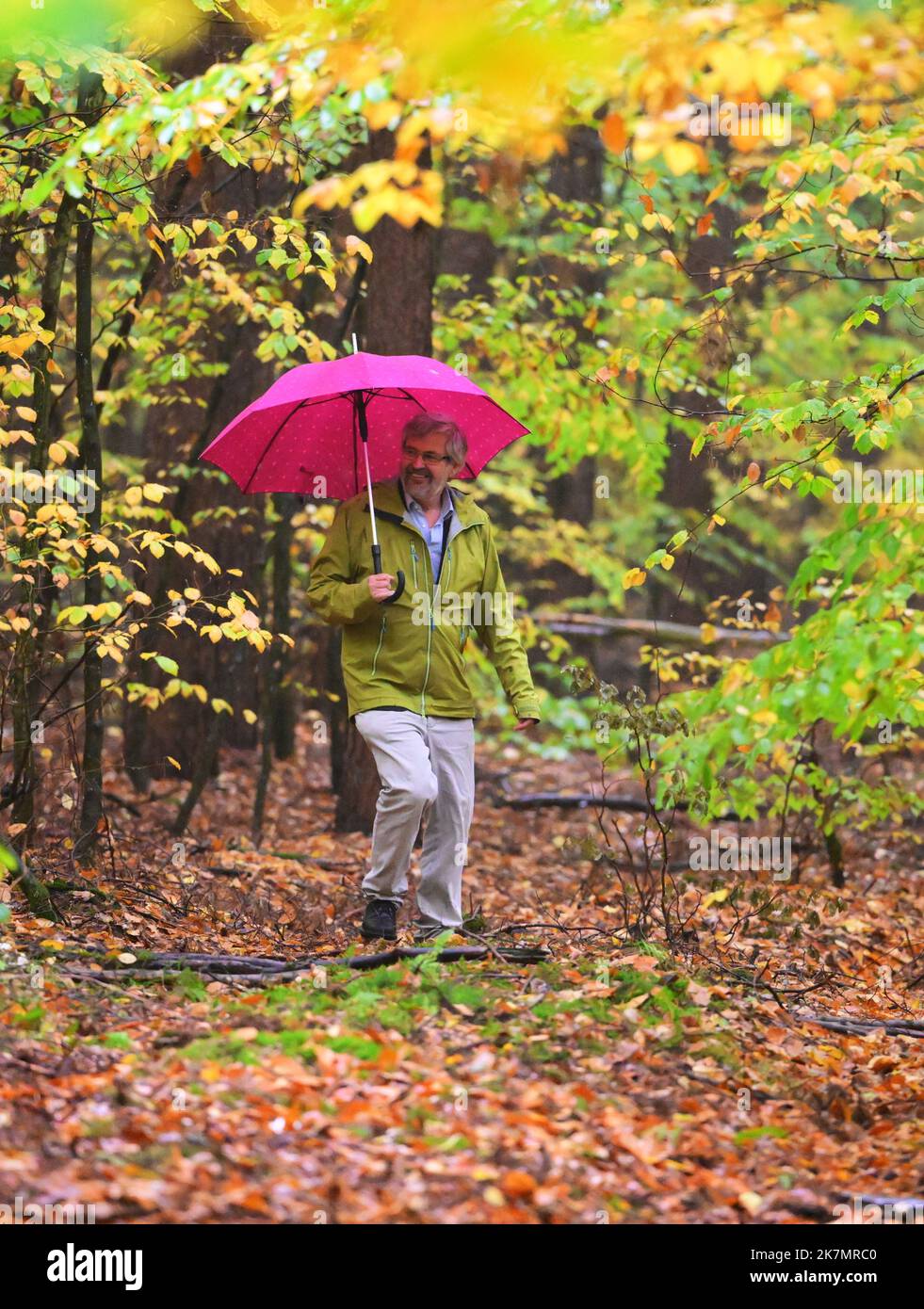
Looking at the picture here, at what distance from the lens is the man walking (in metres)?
5.99

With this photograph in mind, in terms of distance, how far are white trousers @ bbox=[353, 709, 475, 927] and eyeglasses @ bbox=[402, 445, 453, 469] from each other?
113cm

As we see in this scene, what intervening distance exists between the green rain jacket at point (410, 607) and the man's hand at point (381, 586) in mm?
36

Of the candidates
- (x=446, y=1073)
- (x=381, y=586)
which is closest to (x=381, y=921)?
(x=381, y=586)

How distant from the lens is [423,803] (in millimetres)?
5934

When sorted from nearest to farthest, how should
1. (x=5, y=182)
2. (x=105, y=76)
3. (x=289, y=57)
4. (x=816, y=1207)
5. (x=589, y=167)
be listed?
(x=816, y=1207)
(x=289, y=57)
(x=105, y=76)
(x=5, y=182)
(x=589, y=167)

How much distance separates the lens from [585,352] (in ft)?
34.9

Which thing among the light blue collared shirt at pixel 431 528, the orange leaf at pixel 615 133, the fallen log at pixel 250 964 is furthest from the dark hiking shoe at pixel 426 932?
the orange leaf at pixel 615 133

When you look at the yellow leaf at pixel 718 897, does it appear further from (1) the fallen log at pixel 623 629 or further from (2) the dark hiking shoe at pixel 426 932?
(1) the fallen log at pixel 623 629

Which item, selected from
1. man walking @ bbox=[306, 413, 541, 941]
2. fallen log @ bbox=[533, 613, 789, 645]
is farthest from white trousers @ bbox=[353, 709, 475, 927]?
fallen log @ bbox=[533, 613, 789, 645]

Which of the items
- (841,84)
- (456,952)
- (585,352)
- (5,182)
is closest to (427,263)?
(585,352)

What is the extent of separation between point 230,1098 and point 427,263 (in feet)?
21.3

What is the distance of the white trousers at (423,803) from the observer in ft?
19.5
